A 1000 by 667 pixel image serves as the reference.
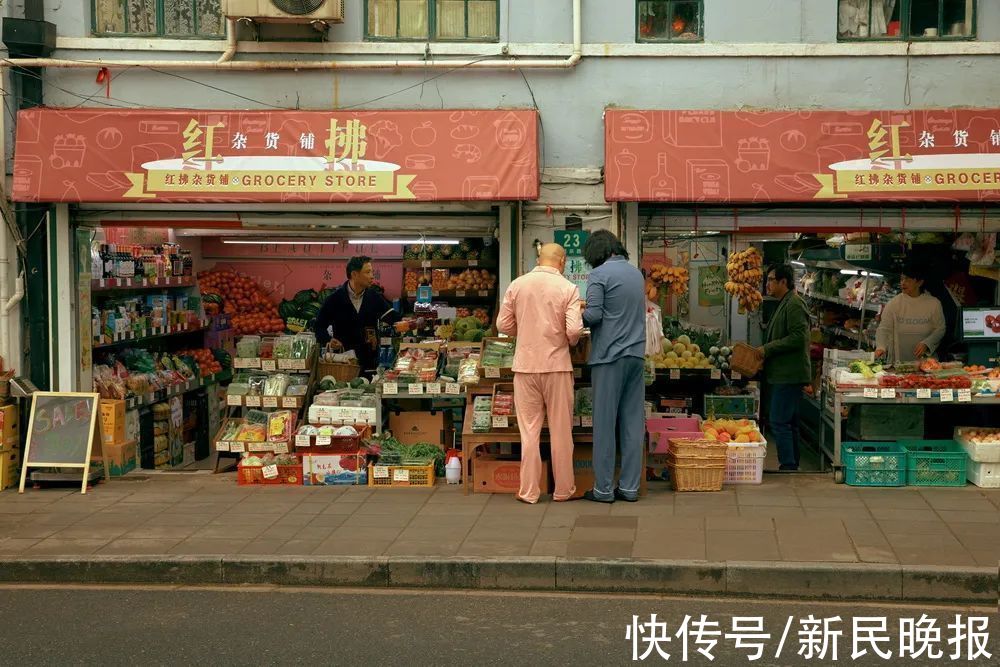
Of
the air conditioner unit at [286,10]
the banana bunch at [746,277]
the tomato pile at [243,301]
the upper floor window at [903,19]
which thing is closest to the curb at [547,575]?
the banana bunch at [746,277]

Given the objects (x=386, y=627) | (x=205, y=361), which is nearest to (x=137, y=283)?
(x=205, y=361)

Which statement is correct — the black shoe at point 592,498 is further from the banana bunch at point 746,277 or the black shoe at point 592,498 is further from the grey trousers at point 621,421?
the banana bunch at point 746,277

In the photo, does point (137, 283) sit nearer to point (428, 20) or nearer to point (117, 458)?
point (117, 458)

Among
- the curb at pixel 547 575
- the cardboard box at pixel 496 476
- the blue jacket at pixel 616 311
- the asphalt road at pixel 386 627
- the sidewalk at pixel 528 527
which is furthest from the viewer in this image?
the cardboard box at pixel 496 476

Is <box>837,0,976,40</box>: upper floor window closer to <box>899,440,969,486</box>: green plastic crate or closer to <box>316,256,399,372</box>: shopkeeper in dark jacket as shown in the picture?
<box>899,440,969,486</box>: green plastic crate

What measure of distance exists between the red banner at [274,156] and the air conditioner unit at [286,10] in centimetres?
83

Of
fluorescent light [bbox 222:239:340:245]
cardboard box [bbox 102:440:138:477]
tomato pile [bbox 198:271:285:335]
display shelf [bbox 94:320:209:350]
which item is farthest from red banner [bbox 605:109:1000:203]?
tomato pile [bbox 198:271:285:335]

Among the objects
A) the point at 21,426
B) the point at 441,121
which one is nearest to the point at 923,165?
the point at 441,121

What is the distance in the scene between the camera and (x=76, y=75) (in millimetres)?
10656

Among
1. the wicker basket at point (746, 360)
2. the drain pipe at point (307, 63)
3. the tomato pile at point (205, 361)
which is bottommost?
the tomato pile at point (205, 361)

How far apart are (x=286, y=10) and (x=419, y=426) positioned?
157 inches

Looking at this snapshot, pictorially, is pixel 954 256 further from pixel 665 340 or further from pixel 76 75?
pixel 76 75

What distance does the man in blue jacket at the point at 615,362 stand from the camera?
365 inches

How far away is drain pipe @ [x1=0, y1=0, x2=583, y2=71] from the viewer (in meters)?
10.4
